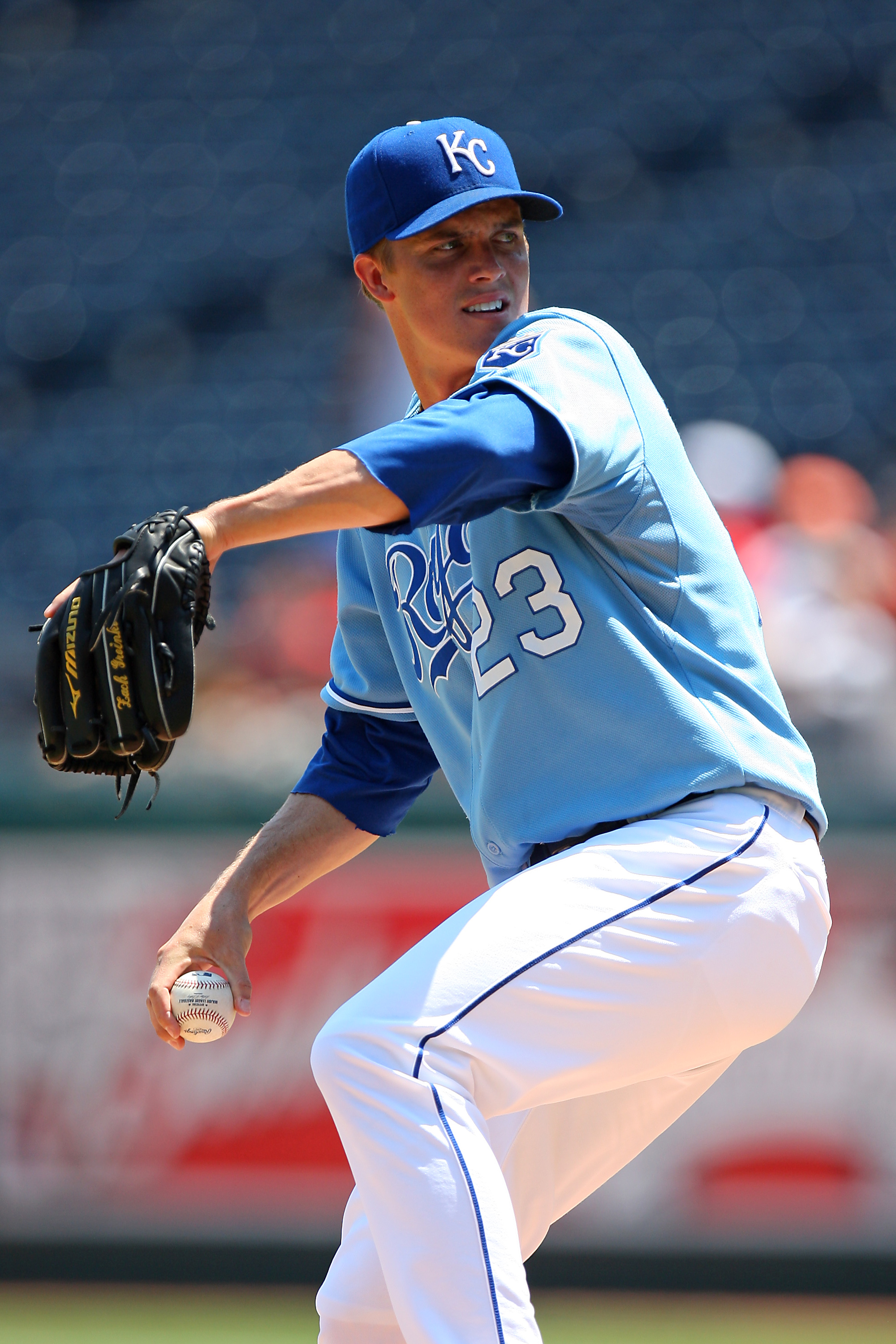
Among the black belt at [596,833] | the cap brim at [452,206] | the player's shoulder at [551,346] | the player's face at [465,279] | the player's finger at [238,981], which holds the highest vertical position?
the cap brim at [452,206]

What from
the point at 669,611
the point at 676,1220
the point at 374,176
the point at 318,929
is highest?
the point at 374,176

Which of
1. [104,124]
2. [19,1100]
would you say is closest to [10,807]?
[19,1100]

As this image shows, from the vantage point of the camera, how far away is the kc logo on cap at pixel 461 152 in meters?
2.19

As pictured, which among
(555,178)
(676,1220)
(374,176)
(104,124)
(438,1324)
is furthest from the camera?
(104,124)

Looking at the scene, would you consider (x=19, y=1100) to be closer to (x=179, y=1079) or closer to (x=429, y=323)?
(x=179, y=1079)

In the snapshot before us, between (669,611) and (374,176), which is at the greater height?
(374,176)

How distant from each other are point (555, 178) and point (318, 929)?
599cm

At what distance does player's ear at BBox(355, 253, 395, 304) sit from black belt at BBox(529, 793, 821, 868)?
0.87m

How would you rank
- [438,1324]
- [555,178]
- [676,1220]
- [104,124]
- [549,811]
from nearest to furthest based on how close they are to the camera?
[438,1324] < [549,811] < [676,1220] < [555,178] < [104,124]

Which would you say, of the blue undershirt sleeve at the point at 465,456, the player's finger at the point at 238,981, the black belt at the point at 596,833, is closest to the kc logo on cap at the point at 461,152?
the blue undershirt sleeve at the point at 465,456

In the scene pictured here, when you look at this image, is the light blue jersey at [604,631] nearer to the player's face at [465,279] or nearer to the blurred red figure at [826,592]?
the player's face at [465,279]

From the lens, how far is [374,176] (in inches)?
88.2

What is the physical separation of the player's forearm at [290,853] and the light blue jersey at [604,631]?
1.40ft

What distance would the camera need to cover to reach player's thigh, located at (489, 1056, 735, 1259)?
212 cm
